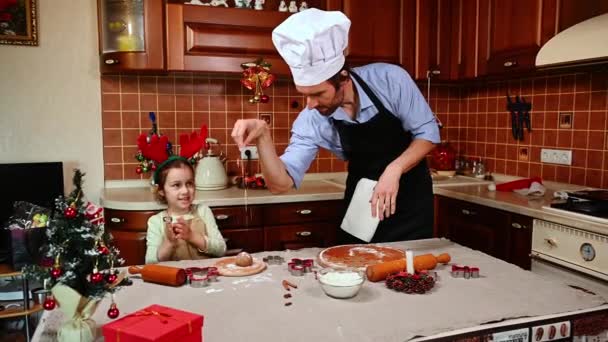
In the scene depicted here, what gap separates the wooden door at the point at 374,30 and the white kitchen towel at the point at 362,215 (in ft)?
3.98

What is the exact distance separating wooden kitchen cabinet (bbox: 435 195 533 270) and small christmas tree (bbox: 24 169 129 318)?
6.21 ft

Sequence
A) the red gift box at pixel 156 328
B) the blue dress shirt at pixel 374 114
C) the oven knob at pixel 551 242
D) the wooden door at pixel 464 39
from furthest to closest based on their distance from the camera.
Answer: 1. the wooden door at pixel 464 39
2. the oven knob at pixel 551 242
3. the blue dress shirt at pixel 374 114
4. the red gift box at pixel 156 328

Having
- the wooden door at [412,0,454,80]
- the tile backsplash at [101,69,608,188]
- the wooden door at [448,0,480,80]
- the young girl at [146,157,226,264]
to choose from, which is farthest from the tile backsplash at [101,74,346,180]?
the young girl at [146,157,226,264]

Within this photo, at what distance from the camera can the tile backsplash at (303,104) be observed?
258 cm

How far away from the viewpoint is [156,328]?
0.87 meters

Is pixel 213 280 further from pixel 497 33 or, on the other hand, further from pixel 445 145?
pixel 445 145

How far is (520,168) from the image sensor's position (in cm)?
298

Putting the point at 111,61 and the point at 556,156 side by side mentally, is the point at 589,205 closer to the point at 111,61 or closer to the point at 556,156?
the point at 556,156

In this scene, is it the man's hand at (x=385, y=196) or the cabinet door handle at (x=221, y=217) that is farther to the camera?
the cabinet door handle at (x=221, y=217)

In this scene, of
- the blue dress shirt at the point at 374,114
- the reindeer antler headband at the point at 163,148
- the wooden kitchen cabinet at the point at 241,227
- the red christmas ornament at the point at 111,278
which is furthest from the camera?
the wooden kitchen cabinet at the point at 241,227

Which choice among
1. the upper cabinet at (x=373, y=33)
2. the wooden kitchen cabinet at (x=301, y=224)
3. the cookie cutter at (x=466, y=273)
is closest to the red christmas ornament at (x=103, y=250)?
the cookie cutter at (x=466, y=273)

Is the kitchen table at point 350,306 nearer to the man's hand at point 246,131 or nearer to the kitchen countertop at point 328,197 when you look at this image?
the man's hand at point 246,131

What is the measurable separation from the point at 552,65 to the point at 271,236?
1507mm

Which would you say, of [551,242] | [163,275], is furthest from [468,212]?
[163,275]
